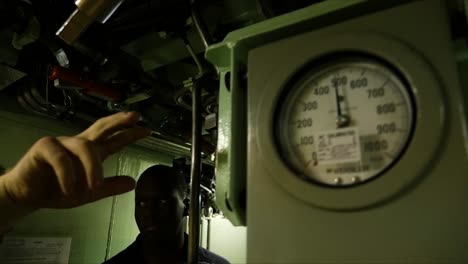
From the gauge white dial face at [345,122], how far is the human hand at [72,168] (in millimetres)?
351

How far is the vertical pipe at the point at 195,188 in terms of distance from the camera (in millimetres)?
824

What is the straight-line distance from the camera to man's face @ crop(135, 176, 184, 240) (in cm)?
181

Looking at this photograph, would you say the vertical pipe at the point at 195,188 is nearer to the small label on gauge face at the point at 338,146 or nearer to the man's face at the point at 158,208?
the small label on gauge face at the point at 338,146

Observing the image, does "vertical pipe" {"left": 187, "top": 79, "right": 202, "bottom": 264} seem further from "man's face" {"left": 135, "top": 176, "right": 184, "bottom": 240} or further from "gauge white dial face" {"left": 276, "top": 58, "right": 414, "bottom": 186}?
"man's face" {"left": 135, "top": 176, "right": 184, "bottom": 240}

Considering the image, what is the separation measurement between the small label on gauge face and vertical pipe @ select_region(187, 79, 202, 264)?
14.6 inches

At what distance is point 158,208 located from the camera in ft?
5.99

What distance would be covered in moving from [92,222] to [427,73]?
2.15m

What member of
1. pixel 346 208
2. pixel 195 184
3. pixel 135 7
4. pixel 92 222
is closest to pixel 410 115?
pixel 346 208

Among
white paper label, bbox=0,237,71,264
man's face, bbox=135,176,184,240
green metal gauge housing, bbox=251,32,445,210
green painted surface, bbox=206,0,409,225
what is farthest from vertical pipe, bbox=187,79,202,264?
white paper label, bbox=0,237,71,264

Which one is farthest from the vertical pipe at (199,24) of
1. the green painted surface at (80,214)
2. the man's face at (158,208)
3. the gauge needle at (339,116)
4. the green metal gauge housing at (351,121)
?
the green painted surface at (80,214)

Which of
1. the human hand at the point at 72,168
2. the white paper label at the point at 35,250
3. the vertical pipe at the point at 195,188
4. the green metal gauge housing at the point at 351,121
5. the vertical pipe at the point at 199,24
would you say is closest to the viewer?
the green metal gauge housing at the point at 351,121

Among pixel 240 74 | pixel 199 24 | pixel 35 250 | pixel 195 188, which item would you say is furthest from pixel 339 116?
pixel 35 250

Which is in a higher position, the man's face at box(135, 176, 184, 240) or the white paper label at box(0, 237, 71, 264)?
the man's face at box(135, 176, 184, 240)

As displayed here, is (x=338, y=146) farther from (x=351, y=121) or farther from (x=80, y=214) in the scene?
(x=80, y=214)
